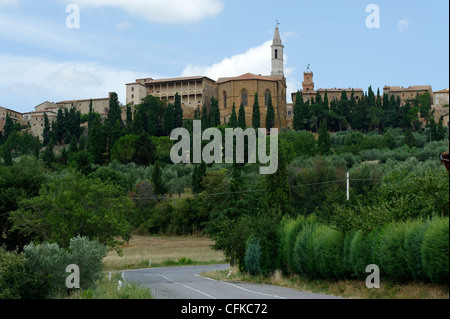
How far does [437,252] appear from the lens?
13367 mm

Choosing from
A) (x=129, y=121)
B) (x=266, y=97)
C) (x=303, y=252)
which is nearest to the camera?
(x=303, y=252)

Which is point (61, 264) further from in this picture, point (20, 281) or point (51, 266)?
point (20, 281)

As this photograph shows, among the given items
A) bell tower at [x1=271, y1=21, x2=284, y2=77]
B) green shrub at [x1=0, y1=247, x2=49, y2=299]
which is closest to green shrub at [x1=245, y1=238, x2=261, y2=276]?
green shrub at [x1=0, y1=247, x2=49, y2=299]

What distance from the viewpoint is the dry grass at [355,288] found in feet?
44.5

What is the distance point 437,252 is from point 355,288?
11.1 feet

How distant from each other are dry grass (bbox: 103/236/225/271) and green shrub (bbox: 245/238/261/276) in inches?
506

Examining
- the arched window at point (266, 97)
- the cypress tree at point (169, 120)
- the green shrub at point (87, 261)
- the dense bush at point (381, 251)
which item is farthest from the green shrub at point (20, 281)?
the arched window at point (266, 97)

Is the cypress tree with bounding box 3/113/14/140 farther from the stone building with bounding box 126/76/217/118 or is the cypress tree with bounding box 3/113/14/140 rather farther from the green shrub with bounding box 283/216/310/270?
the green shrub with bounding box 283/216/310/270

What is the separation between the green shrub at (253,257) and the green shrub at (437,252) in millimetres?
9634

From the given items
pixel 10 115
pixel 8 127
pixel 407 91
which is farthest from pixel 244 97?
pixel 10 115

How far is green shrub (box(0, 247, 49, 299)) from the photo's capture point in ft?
65.6

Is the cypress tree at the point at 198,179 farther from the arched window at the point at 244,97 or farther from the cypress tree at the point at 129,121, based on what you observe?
the arched window at the point at 244,97
